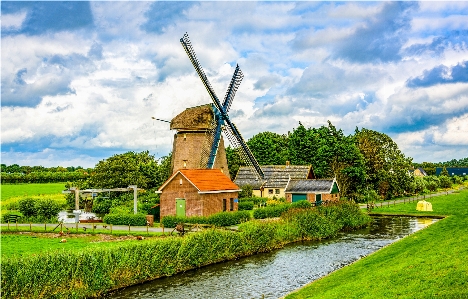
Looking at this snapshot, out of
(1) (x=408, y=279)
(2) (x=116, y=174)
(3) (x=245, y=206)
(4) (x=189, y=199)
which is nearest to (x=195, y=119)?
(4) (x=189, y=199)

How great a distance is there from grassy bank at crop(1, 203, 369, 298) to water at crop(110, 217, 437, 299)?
24.0 inches

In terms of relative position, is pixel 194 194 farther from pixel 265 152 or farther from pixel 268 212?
pixel 265 152

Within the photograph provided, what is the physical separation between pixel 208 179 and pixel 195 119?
7193 mm

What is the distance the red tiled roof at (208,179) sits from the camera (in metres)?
39.8

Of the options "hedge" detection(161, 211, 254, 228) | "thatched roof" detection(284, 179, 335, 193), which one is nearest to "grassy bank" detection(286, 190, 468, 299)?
"hedge" detection(161, 211, 254, 228)

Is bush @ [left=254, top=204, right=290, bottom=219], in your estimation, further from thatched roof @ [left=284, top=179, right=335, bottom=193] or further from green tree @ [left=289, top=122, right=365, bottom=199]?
green tree @ [left=289, top=122, right=365, bottom=199]

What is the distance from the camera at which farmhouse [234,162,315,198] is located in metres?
60.0

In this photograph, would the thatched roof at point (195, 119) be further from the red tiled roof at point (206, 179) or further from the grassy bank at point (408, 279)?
the grassy bank at point (408, 279)

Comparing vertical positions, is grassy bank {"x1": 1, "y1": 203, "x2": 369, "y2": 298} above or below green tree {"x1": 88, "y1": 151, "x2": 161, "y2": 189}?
below

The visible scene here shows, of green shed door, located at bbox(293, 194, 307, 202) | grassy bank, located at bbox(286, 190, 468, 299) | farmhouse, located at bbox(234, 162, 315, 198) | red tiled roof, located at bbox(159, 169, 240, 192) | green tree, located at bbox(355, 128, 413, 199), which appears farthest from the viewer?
green tree, located at bbox(355, 128, 413, 199)

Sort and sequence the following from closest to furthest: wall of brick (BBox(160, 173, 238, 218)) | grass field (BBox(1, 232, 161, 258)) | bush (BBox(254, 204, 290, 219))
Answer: grass field (BBox(1, 232, 161, 258)), wall of brick (BBox(160, 173, 238, 218)), bush (BBox(254, 204, 290, 219))

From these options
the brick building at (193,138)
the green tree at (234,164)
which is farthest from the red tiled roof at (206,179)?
the green tree at (234,164)

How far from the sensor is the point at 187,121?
45.9 metres

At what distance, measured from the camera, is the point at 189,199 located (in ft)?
130
